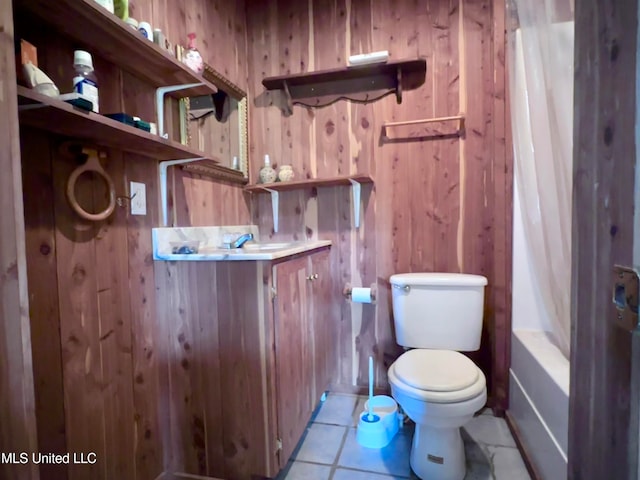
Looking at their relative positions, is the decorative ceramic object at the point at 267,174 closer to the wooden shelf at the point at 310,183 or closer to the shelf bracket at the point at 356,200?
the wooden shelf at the point at 310,183

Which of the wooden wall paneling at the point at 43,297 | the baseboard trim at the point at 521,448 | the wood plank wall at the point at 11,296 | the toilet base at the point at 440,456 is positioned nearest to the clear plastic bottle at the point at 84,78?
the wooden wall paneling at the point at 43,297

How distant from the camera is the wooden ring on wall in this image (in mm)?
930

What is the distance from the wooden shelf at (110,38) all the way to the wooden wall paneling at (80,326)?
35 centimetres

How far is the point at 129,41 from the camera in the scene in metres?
0.96

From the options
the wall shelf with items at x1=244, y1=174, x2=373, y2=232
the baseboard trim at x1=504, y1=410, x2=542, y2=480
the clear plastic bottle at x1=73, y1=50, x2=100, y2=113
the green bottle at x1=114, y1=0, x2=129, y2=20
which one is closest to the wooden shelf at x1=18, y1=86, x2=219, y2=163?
Answer: the clear plastic bottle at x1=73, y1=50, x2=100, y2=113

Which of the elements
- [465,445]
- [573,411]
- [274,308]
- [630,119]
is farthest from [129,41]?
[465,445]

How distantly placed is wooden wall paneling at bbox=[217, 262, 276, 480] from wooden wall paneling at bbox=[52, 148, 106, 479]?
395 millimetres

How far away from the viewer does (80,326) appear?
0.99m

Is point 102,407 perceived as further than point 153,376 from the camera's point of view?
No

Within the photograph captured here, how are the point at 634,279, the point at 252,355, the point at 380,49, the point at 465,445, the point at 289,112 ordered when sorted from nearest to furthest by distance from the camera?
the point at 634,279 < the point at 252,355 < the point at 465,445 < the point at 380,49 < the point at 289,112

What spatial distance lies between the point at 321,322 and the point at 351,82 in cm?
143

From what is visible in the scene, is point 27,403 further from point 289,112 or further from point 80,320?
point 289,112

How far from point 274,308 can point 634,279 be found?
998 mm

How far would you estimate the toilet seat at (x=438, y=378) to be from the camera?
1177 mm
